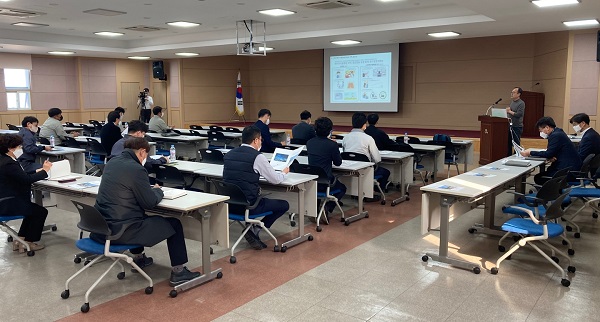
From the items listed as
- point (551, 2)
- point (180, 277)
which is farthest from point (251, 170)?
point (551, 2)

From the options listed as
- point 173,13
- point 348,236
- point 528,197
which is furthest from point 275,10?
point 528,197

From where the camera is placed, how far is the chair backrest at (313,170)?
18.4ft

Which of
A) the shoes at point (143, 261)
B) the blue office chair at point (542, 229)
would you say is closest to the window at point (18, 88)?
the shoes at point (143, 261)

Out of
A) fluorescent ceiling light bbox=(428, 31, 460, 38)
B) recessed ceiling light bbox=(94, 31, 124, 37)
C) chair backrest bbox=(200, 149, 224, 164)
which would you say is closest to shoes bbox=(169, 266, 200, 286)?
chair backrest bbox=(200, 149, 224, 164)

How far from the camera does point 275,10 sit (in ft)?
32.0

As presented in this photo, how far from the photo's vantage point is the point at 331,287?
13.3 ft

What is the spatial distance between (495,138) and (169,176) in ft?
22.2

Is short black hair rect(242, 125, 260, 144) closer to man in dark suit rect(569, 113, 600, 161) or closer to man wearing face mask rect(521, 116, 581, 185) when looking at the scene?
man wearing face mask rect(521, 116, 581, 185)

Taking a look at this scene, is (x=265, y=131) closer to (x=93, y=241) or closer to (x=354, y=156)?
(x=354, y=156)

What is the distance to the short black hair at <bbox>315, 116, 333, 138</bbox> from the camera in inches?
228

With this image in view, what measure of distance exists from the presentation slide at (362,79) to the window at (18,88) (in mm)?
9751

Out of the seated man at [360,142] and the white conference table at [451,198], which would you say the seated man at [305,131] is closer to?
the seated man at [360,142]

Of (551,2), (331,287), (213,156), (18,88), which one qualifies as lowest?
(331,287)

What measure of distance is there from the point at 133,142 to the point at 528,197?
3.93 m
